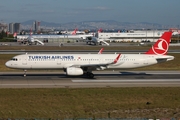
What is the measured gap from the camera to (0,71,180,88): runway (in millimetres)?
38316

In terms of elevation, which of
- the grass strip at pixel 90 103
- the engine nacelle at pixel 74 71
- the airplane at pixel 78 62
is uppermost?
the airplane at pixel 78 62

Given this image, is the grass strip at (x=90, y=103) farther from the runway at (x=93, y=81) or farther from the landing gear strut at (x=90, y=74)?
Result: the landing gear strut at (x=90, y=74)

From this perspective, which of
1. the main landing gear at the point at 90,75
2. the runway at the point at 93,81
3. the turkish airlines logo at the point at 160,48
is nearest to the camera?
the runway at the point at 93,81

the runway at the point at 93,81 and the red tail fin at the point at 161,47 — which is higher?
the red tail fin at the point at 161,47

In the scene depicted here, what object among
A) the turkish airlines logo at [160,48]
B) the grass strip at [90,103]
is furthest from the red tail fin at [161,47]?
the grass strip at [90,103]

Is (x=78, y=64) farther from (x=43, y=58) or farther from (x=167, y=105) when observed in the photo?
(x=167, y=105)

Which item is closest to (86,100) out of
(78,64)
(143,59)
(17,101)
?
(17,101)

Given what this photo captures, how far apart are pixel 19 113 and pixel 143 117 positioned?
29.2 feet

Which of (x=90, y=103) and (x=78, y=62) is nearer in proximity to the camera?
(x=90, y=103)

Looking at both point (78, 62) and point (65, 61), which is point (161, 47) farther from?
point (65, 61)

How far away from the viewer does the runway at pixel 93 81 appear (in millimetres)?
38316

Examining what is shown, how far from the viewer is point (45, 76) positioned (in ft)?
150

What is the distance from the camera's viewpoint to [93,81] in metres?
41.5

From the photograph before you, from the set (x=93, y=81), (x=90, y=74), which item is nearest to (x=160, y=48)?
(x=90, y=74)
